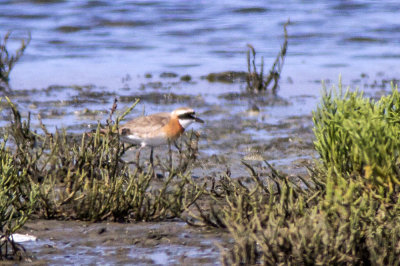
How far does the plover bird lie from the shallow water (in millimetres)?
756

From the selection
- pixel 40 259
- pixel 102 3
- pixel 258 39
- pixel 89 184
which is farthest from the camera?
pixel 102 3

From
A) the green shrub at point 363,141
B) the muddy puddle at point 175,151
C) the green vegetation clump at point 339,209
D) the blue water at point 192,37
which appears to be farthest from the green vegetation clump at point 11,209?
the blue water at point 192,37

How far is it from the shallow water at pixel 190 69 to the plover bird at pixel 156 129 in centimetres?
76

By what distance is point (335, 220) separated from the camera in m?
6.27

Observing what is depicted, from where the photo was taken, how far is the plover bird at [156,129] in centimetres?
987

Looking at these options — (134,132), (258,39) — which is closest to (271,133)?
(134,132)

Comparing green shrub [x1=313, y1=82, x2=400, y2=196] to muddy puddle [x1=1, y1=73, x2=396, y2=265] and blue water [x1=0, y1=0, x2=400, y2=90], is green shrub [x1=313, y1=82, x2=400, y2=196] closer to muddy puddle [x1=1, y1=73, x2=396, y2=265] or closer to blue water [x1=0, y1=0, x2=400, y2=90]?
muddy puddle [x1=1, y1=73, x2=396, y2=265]

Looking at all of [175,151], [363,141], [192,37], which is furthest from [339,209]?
[192,37]

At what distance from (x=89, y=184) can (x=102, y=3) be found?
2347 cm

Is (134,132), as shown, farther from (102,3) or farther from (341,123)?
(102,3)

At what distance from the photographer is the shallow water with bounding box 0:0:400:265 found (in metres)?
7.61

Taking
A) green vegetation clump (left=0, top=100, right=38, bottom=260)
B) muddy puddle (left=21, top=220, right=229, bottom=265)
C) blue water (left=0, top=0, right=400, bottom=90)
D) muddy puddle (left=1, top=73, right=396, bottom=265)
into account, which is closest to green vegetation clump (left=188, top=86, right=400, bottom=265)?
muddy puddle (left=21, top=220, right=229, bottom=265)

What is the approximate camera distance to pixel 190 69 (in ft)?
64.4

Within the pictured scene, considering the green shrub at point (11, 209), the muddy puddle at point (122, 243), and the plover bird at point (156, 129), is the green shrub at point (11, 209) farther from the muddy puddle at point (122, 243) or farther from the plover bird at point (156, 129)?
the plover bird at point (156, 129)
